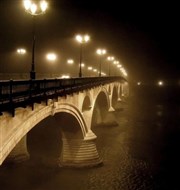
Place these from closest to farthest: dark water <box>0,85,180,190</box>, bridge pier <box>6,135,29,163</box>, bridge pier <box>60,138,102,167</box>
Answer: dark water <box>0,85,180,190</box>
bridge pier <box>60,138,102,167</box>
bridge pier <box>6,135,29,163</box>

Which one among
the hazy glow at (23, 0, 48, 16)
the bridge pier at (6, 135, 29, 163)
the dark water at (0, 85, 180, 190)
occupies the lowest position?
the dark water at (0, 85, 180, 190)

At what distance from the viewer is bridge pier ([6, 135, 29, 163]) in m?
28.4

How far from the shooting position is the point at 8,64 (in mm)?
57062

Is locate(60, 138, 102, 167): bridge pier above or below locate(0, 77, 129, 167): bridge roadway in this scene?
below

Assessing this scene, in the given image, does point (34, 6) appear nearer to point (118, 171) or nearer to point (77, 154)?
point (77, 154)

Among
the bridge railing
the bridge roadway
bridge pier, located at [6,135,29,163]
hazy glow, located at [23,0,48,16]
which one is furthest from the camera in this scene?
bridge pier, located at [6,135,29,163]

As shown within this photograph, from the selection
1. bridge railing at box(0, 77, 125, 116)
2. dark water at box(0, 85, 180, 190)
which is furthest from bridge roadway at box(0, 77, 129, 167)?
dark water at box(0, 85, 180, 190)

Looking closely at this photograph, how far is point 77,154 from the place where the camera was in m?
27.4

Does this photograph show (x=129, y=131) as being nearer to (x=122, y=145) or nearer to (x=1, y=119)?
(x=122, y=145)

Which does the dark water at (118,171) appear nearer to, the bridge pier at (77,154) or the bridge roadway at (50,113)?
the bridge pier at (77,154)

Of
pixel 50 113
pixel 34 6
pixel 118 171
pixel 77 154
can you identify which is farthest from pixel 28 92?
pixel 118 171

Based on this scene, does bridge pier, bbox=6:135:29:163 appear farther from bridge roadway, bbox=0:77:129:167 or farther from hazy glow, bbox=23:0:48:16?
hazy glow, bbox=23:0:48:16

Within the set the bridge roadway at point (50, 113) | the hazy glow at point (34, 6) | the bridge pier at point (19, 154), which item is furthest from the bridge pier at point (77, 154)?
the hazy glow at point (34, 6)

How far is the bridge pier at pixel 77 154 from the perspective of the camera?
89.8 feet
